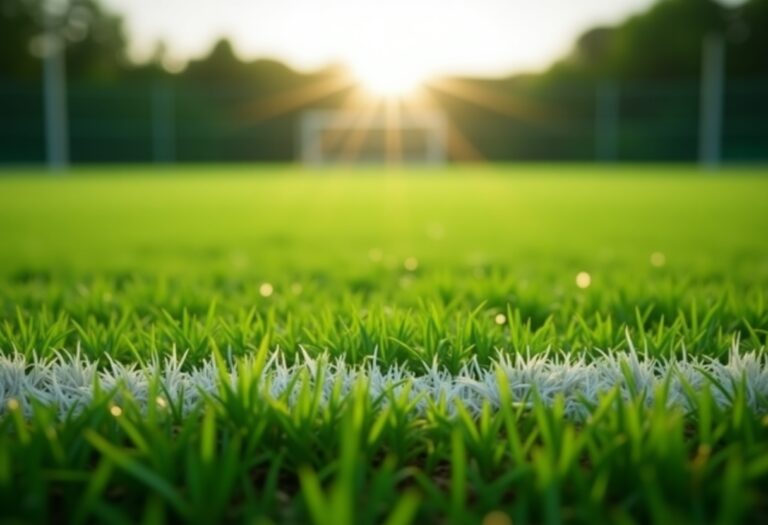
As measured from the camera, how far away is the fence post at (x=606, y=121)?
26.8 m

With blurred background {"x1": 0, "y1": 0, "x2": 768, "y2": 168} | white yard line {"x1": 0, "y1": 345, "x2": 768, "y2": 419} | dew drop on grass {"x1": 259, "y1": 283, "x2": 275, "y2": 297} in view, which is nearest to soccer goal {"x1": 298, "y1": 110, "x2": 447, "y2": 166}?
blurred background {"x1": 0, "y1": 0, "x2": 768, "y2": 168}

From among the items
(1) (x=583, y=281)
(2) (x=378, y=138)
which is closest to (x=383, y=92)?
(2) (x=378, y=138)

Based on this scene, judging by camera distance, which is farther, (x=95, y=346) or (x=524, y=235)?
(x=524, y=235)

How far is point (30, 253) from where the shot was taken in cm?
598

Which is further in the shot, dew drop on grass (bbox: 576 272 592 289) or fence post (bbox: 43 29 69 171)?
fence post (bbox: 43 29 69 171)

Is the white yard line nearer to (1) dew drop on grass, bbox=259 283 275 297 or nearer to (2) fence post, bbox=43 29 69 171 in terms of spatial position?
(1) dew drop on grass, bbox=259 283 275 297

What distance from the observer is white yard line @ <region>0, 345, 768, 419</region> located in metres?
1.80

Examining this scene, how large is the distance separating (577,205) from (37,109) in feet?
66.8

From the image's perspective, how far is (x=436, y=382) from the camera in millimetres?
1936

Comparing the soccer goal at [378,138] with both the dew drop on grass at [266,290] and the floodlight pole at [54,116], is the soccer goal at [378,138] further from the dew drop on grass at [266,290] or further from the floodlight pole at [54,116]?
the dew drop on grass at [266,290]

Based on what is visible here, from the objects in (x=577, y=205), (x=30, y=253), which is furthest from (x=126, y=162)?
(x=30, y=253)

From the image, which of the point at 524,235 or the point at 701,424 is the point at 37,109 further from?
the point at 701,424

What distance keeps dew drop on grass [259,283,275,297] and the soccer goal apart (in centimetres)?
2588

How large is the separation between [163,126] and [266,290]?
24502 mm
